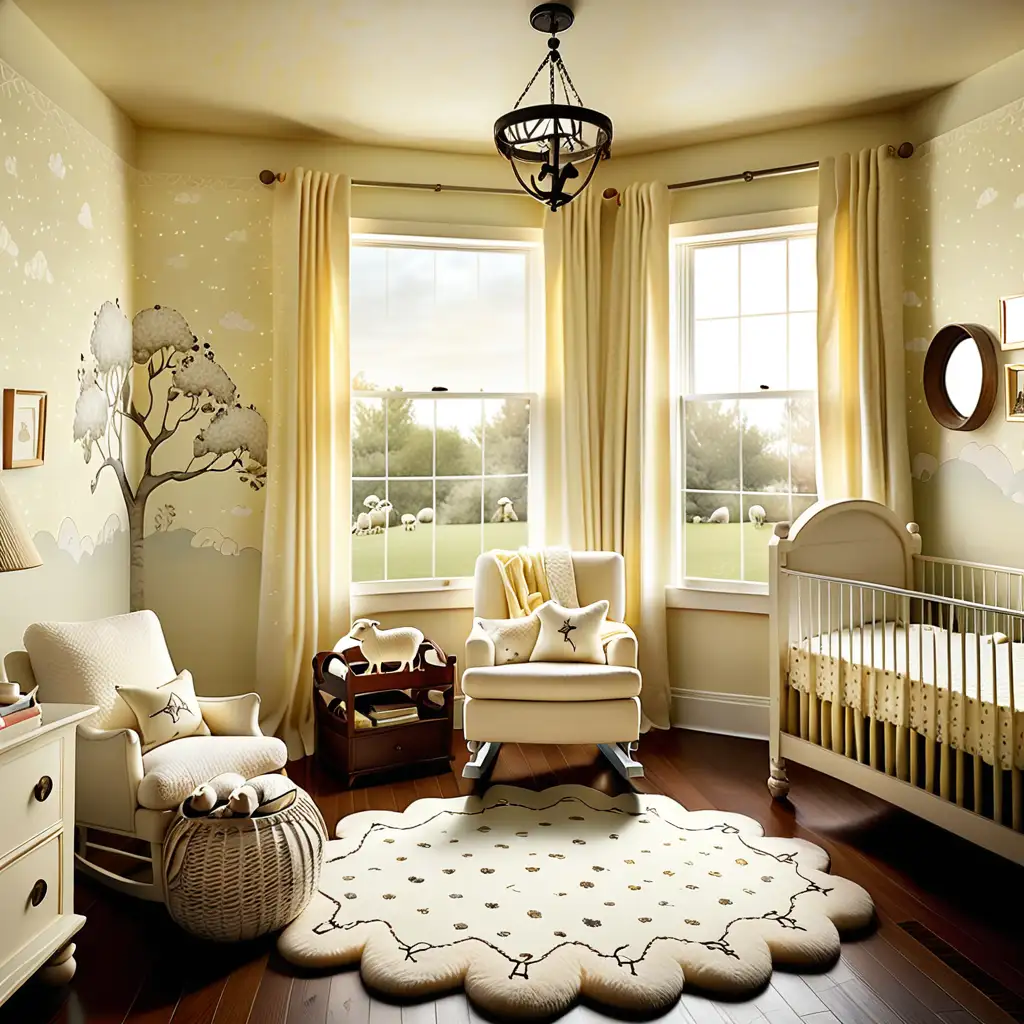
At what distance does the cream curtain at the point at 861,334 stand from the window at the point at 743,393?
0.18 m

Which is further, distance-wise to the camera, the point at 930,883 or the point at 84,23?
the point at 84,23

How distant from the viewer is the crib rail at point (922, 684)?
2.40 m

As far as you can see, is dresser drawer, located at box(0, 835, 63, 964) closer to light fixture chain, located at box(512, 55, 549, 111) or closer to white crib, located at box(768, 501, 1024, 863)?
white crib, located at box(768, 501, 1024, 863)

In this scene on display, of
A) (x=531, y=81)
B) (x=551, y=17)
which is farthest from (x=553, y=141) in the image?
(x=531, y=81)

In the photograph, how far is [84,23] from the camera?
2.91 m

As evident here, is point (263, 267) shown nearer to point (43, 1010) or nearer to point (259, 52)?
point (259, 52)

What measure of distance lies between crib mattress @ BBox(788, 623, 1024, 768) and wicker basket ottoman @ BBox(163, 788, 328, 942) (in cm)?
178

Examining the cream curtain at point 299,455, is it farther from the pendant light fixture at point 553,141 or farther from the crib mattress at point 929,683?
the crib mattress at point 929,683

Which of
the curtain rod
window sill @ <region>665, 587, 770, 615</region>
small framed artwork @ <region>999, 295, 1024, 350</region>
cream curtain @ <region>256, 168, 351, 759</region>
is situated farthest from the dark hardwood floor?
the curtain rod

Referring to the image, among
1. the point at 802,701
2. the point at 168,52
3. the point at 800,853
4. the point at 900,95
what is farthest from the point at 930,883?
the point at 168,52

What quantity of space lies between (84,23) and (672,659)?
3567 mm

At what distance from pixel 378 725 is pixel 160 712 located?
972 mm

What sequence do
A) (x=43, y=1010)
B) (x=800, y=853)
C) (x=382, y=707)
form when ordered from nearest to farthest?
1. (x=43, y=1010)
2. (x=800, y=853)
3. (x=382, y=707)

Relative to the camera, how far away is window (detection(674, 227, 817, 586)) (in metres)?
4.02
